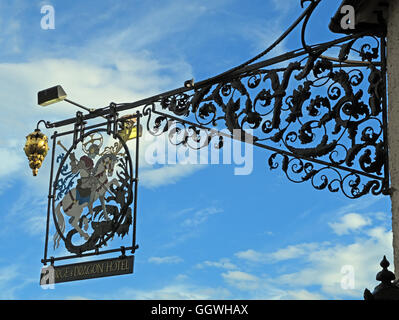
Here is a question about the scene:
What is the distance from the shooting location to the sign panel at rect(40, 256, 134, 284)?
22.5 ft

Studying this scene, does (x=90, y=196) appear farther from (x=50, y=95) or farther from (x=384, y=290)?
(x=384, y=290)

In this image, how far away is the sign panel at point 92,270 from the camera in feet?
22.5

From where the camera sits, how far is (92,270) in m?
6.99

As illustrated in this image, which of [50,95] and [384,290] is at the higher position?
[50,95]

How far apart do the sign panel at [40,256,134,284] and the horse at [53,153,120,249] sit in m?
0.40

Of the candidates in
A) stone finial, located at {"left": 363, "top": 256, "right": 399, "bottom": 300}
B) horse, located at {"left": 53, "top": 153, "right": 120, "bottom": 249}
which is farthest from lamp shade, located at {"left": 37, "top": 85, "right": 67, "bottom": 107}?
stone finial, located at {"left": 363, "top": 256, "right": 399, "bottom": 300}

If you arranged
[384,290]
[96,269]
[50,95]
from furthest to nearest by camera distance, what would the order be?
[50,95], [96,269], [384,290]

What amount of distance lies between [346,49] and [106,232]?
9.95ft

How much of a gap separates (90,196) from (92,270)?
0.90 m

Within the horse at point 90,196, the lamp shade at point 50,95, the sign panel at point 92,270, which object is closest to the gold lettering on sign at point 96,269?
the sign panel at point 92,270

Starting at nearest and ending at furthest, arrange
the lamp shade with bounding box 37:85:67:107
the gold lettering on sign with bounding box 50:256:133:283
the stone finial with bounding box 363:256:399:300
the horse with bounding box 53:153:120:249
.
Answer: the stone finial with bounding box 363:256:399:300
the gold lettering on sign with bounding box 50:256:133:283
the horse with bounding box 53:153:120:249
the lamp shade with bounding box 37:85:67:107

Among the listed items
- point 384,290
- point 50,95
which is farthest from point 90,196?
point 384,290

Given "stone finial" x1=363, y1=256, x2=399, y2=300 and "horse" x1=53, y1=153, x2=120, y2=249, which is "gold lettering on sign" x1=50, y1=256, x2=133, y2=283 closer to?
"horse" x1=53, y1=153, x2=120, y2=249

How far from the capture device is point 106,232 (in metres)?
7.29
